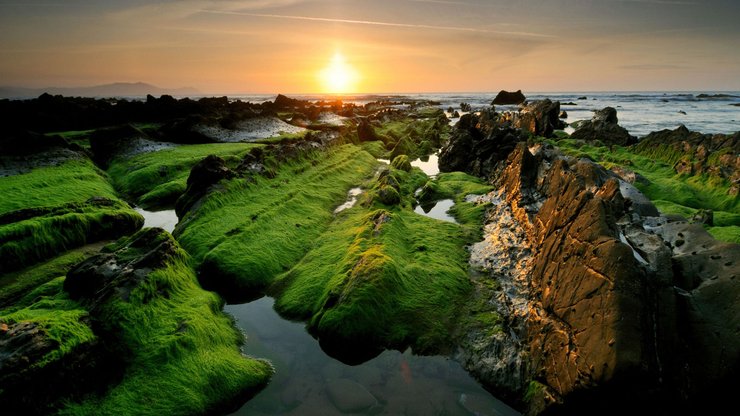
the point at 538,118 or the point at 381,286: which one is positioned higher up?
the point at 538,118

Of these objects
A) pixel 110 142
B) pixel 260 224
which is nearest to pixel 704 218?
pixel 260 224

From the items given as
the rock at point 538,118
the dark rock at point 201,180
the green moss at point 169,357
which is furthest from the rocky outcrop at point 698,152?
the dark rock at point 201,180

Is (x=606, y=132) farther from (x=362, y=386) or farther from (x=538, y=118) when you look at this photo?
(x=362, y=386)

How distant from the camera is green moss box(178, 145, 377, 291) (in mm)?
12969

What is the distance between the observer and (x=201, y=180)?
19.6m

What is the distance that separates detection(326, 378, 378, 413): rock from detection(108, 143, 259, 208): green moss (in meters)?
17.8

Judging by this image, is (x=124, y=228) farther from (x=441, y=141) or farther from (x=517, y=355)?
(x=441, y=141)

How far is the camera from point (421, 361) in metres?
9.10

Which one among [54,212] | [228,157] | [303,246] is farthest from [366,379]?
[228,157]

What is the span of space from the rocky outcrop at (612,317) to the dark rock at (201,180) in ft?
49.7

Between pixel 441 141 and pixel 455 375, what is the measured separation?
4177 centimetres

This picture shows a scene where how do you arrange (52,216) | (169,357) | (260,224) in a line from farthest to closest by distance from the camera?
(260,224) → (52,216) → (169,357)

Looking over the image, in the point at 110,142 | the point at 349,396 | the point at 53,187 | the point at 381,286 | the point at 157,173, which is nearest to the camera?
the point at 349,396

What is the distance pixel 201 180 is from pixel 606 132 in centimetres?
3826
